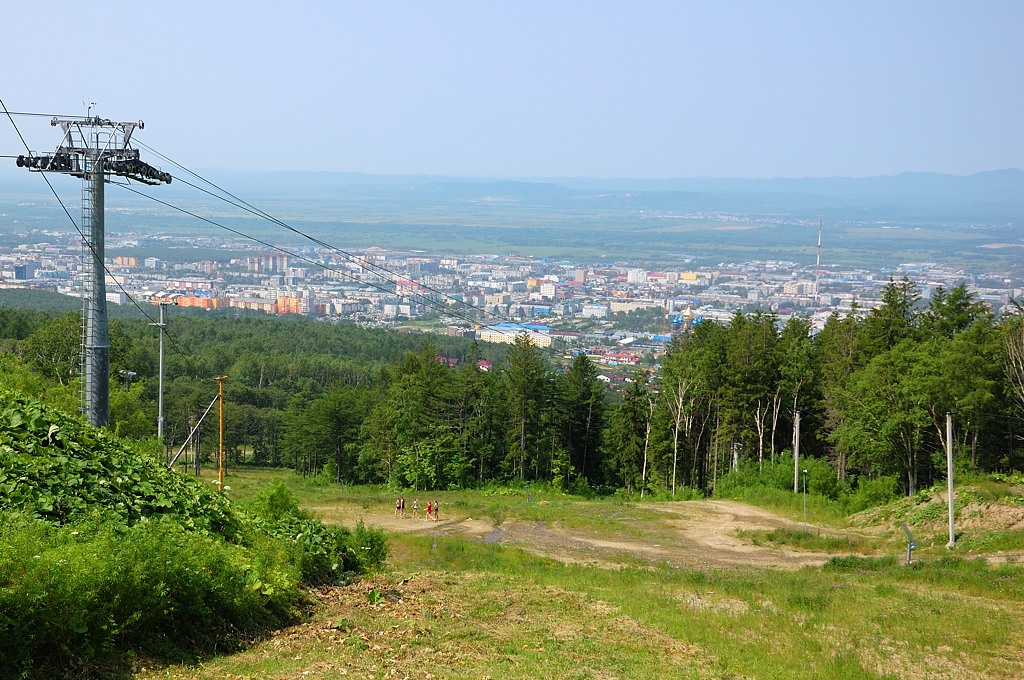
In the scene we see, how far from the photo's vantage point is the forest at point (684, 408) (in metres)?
29.0

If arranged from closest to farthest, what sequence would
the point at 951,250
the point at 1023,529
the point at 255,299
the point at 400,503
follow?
the point at 1023,529
the point at 400,503
the point at 255,299
the point at 951,250

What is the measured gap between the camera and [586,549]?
71.5 ft

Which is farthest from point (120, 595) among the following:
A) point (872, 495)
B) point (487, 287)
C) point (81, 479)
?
point (487, 287)

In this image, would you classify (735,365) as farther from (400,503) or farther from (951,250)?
(951,250)

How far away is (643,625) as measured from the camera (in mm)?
12070

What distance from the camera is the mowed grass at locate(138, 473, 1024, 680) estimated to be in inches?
363

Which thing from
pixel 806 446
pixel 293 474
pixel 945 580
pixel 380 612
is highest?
pixel 380 612

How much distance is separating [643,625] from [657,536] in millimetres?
12408

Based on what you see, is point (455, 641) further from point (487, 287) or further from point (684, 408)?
point (487, 287)

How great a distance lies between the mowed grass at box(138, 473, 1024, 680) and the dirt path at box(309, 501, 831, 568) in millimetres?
2755

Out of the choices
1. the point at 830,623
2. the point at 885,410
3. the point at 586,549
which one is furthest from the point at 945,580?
the point at 885,410

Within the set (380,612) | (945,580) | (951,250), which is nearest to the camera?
(380,612)

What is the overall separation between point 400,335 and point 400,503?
70071 millimetres

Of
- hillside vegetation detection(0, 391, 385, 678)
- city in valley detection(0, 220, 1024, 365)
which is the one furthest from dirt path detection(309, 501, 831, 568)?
city in valley detection(0, 220, 1024, 365)
